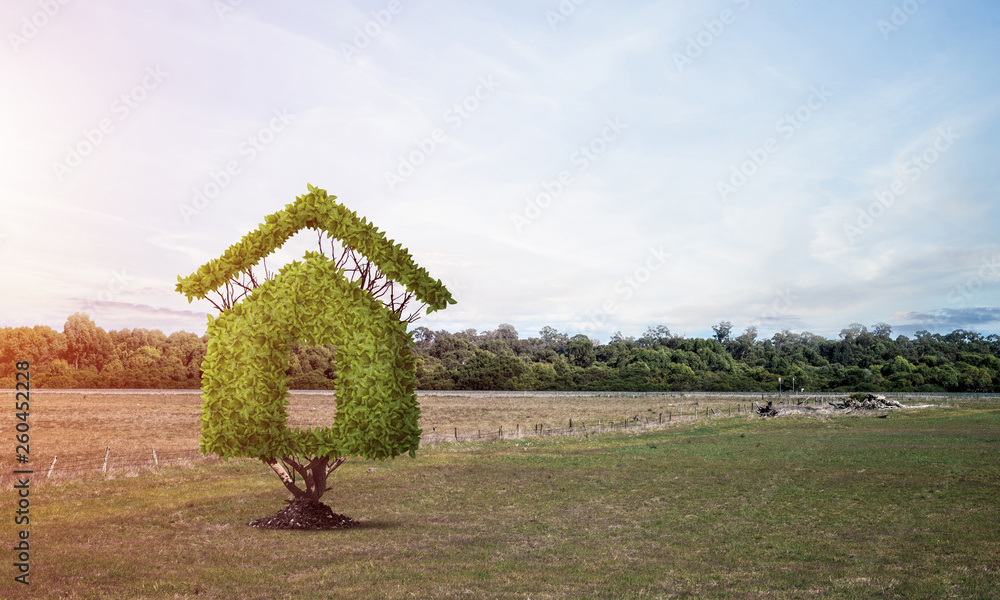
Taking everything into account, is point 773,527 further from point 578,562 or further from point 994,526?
point 578,562

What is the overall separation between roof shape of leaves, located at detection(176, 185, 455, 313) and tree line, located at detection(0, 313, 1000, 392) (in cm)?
5588

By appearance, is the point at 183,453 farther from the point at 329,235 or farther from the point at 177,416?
the point at 177,416

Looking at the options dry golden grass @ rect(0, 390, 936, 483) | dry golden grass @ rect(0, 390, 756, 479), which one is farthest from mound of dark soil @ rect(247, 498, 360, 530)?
dry golden grass @ rect(0, 390, 756, 479)

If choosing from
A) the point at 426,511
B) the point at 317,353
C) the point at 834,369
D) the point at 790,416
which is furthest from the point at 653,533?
Answer: the point at 834,369

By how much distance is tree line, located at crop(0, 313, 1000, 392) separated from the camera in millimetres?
97938

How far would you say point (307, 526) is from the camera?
19984mm

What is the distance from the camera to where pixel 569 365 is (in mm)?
126688

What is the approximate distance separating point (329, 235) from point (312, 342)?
3140 mm

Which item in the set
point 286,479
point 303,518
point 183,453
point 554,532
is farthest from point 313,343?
point 183,453

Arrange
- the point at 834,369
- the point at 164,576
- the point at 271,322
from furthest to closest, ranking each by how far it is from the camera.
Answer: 1. the point at 834,369
2. the point at 271,322
3. the point at 164,576

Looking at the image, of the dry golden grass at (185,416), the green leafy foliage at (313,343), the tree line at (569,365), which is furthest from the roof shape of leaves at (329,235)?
the tree line at (569,365)

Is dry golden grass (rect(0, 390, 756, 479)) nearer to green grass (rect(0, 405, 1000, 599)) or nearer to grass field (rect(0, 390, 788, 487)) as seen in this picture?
grass field (rect(0, 390, 788, 487))

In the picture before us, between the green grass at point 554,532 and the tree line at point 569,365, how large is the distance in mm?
47117

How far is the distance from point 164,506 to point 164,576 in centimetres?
1093
